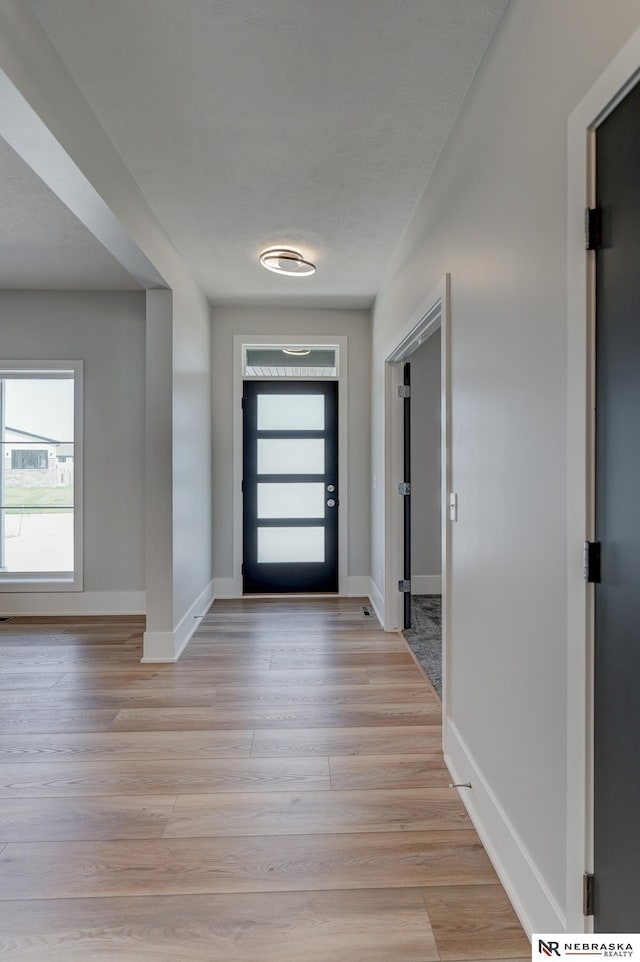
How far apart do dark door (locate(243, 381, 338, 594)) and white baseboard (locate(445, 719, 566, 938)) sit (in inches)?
117

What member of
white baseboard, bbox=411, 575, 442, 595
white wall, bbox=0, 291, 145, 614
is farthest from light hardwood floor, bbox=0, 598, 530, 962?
white baseboard, bbox=411, 575, 442, 595

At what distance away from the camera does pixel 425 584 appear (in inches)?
204

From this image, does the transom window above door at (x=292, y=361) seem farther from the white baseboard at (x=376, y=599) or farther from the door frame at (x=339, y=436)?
the white baseboard at (x=376, y=599)

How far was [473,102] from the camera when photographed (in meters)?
1.90

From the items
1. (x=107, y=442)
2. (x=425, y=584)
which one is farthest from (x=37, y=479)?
(x=425, y=584)

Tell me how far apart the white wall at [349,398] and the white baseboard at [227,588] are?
5 cm

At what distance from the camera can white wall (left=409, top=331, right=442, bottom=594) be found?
5.16 metres

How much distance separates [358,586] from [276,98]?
3.97m

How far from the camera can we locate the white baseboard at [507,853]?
1.32 metres

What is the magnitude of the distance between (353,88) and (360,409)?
10.2ft

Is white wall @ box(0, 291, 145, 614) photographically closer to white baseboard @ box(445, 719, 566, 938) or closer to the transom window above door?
the transom window above door

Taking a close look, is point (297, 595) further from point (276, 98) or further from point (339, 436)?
point (276, 98)

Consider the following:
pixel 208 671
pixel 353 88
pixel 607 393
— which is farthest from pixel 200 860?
pixel 353 88

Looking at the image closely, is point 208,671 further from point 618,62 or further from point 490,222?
point 618,62
